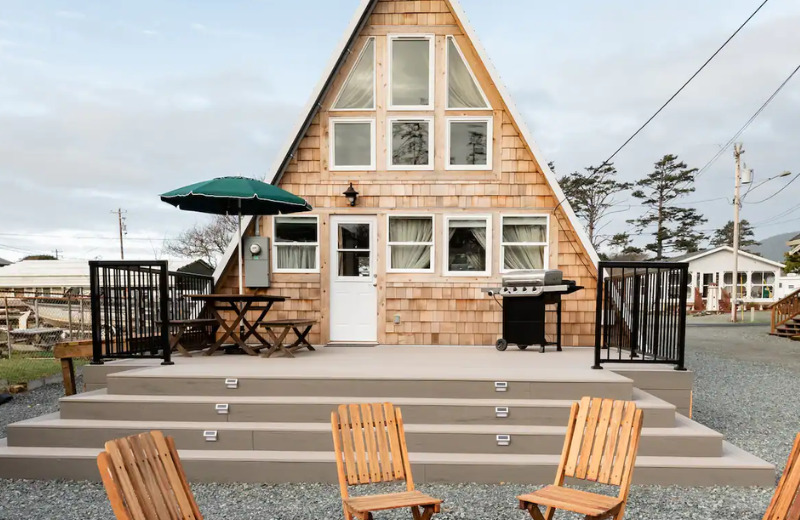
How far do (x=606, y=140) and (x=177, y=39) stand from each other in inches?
1558

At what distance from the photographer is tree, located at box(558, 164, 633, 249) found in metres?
32.4

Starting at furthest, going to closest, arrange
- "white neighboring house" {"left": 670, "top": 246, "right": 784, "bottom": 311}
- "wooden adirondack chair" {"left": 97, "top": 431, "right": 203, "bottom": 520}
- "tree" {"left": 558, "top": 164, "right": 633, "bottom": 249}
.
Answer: "tree" {"left": 558, "top": 164, "right": 633, "bottom": 249}
"white neighboring house" {"left": 670, "top": 246, "right": 784, "bottom": 311}
"wooden adirondack chair" {"left": 97, "top": 431, "right": 203, "bottom": 520}

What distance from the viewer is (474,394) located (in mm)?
4387

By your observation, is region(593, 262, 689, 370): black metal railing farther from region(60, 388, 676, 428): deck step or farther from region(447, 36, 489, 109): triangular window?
region(447, 36, 489, 109): triangular window

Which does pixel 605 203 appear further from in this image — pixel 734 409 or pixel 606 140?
pixel 734 409

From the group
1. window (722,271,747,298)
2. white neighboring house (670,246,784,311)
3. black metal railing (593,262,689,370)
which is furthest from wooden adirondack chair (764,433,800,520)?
window (722,271,747,298)

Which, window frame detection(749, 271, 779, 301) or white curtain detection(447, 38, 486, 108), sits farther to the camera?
window frame detection(749, 271, 779, 301)

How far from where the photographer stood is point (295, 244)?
7.36 metres

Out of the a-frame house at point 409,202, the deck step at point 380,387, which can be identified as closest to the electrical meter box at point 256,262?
the a-frame house at point 409,202

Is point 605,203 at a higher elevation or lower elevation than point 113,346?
higher

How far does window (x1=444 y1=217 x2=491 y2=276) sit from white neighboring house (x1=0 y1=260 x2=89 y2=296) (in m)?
24.6

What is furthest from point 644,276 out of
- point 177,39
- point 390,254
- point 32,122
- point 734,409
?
point 32,122

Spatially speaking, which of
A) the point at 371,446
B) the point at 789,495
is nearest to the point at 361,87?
the point at 371,446

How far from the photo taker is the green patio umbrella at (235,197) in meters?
5.27
